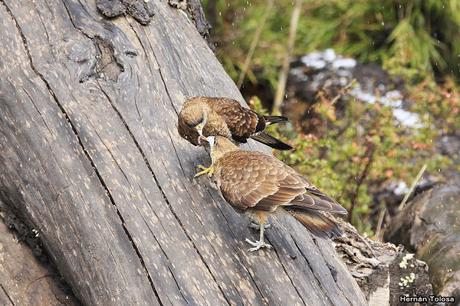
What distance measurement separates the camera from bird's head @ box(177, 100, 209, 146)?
14.1ft

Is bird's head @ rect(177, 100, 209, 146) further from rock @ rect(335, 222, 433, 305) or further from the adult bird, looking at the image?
rock @ rect(335, 222, 433, 305)

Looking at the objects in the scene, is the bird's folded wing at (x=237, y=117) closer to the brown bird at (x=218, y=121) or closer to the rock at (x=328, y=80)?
the brown bird at (x=218, y=121)

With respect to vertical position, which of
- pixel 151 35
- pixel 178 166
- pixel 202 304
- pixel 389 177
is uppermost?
pixel 151 35

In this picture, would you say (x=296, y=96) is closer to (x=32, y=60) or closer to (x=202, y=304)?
(x=32, y=60)

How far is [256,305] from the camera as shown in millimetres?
3762

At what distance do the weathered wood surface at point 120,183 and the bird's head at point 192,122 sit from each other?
0.10 m

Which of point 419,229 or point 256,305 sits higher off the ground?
point 256,305

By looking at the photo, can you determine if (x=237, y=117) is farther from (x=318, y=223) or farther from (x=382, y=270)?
(x=382, y=270)

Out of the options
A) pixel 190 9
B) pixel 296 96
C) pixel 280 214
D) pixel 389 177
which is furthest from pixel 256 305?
pixel 296 96

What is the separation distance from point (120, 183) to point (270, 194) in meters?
0.76

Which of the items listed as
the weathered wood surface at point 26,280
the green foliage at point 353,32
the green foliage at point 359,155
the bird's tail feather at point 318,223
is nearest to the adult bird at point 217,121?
the bird's tail feather at point 318,223

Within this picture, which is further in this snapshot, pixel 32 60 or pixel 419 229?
pixel 419 229

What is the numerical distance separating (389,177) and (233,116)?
10.0 ft

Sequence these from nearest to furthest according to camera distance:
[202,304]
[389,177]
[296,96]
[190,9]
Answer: [202,304] < [190,9] < [389,177] < [296,96]
